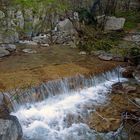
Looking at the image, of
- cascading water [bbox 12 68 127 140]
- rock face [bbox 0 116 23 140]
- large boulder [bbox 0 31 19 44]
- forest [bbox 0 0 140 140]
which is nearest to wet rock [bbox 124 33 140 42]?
forest [bbox 0 0 140 140]

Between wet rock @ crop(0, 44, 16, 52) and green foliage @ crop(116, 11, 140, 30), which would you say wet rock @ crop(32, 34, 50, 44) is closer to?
wet rock @ crop(0, 44, 16, 52)

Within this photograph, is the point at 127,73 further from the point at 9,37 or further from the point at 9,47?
the point at 9,37

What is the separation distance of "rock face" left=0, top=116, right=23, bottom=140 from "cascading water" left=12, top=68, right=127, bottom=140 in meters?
0.49

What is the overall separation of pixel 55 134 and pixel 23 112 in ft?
3.50

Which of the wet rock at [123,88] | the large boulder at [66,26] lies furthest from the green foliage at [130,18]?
the wet rock at [123,88]

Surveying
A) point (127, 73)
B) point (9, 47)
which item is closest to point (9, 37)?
point (9, 47)

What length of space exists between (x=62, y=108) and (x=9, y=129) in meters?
2.22

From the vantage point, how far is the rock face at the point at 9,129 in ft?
17.3

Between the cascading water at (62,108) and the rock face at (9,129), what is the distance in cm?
49

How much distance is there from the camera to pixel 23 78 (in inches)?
314

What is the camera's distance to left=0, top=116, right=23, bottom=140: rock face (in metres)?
5.29

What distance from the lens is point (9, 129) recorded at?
539 centimetres

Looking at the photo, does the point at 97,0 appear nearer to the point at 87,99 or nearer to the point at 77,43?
the point at 77,43

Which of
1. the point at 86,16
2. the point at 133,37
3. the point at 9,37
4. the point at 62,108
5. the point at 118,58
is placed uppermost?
the point at 86,16
